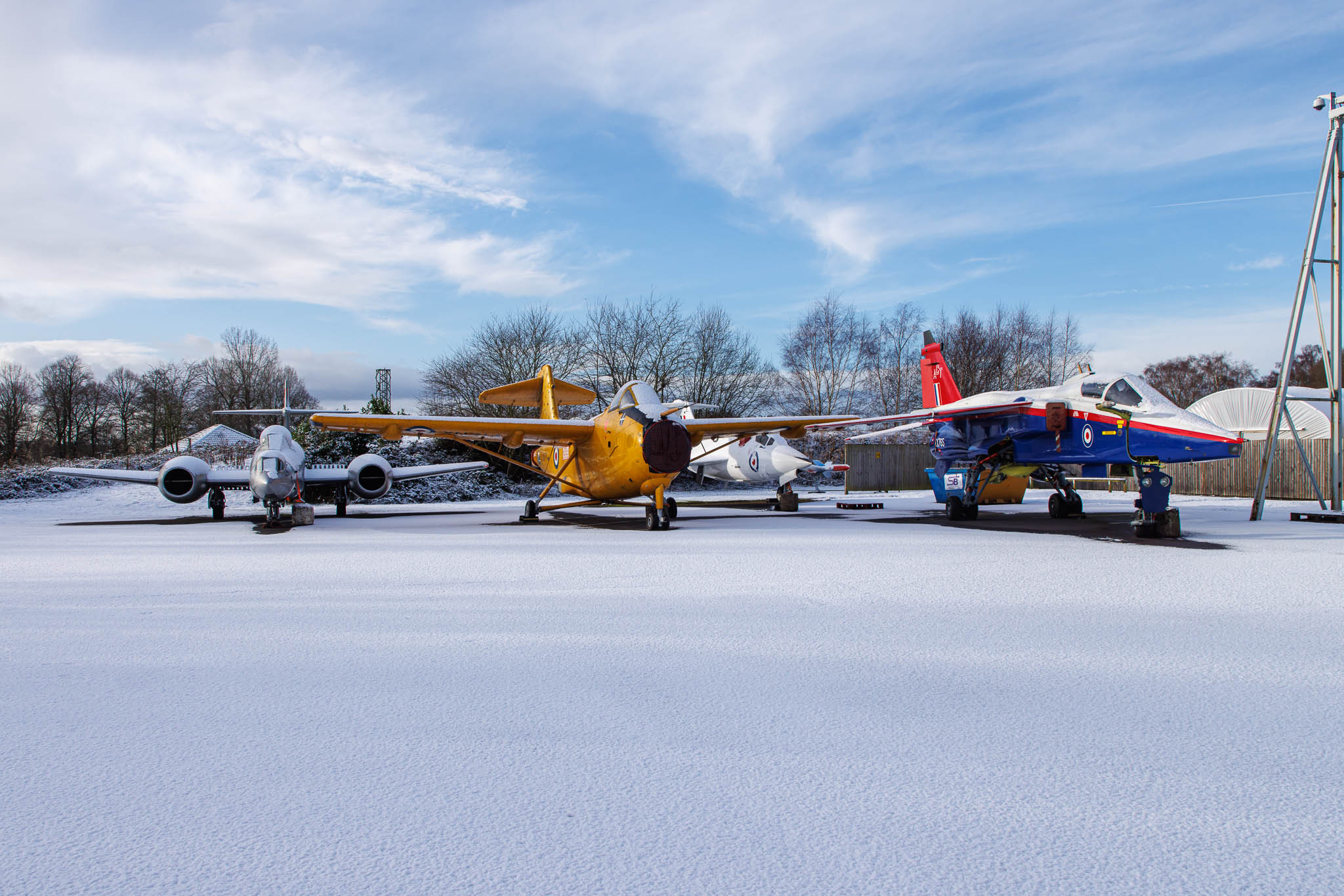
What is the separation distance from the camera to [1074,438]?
11.4 m

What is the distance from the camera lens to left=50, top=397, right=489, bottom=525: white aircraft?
42.9 feet

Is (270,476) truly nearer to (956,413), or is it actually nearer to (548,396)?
(548,396)

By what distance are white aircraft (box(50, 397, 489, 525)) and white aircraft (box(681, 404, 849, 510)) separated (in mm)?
6146

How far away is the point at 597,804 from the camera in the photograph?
2086 millimetres

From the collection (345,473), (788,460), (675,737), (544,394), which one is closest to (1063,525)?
(788,460)

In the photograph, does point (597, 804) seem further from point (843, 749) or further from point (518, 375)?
point (518, 375)

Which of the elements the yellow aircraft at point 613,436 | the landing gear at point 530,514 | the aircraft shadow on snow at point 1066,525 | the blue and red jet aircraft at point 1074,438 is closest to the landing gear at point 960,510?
the blue and red jet aircraft at point 1074,438

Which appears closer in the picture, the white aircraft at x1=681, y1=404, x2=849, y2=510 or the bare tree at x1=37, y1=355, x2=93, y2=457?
the white aircraft at x1=681, y1=404, x2=849, y2=510

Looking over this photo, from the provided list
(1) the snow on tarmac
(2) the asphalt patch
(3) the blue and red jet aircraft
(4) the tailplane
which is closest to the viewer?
(1) the snow on tarmac

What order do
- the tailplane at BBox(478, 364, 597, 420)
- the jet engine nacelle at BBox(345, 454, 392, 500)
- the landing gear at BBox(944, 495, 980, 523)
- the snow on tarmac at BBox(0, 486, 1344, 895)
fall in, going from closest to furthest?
the snow on tarmac at BBox(0, 486, 1344, 895) → the landing gear at BBox(944, 495, 980, 523) → the tailplane at BBox(478, 364, 597, 420) → the jet engine nacelle at BBox(345, 454, 392, 500)

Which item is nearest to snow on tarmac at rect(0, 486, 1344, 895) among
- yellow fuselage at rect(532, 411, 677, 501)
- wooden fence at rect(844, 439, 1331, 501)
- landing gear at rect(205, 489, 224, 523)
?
yellow fuselage at rect(532, 411, 677, 501)

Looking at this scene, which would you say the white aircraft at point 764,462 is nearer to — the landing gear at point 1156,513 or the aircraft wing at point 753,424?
the aircraft wing at point 753,424

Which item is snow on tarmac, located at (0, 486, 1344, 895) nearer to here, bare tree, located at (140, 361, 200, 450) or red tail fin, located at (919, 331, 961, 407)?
red tail fin, located at (919, 331, 961, 407)

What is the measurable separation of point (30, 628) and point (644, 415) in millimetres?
8549
